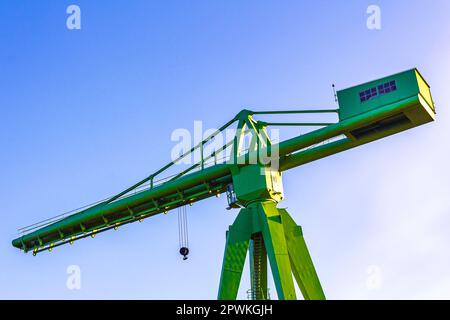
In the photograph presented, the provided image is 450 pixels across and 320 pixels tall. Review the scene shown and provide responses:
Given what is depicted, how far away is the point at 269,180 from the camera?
3014 centimetres

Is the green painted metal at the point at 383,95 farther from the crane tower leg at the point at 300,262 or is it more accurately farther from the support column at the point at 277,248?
the crane tower leg at the point at 300,262

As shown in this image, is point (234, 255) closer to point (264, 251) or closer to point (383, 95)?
point (264, 251)

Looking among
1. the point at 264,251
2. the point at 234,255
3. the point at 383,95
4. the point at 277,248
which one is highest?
the point at 383,95

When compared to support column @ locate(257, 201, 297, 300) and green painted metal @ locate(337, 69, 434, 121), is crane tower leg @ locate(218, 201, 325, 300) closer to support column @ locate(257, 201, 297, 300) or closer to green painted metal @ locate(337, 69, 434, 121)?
support column @ locate(257, 201, 297, 300)

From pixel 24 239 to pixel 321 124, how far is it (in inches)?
696

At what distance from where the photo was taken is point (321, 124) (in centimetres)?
2931

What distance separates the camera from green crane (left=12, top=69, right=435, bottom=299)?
90.3 feet

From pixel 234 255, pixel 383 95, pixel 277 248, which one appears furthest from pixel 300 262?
pixel 383 95

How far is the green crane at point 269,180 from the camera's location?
2752 cm

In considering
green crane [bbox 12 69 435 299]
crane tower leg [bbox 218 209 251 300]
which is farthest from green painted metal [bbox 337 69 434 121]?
crane tower leg [bbox 218 209 251 300]
